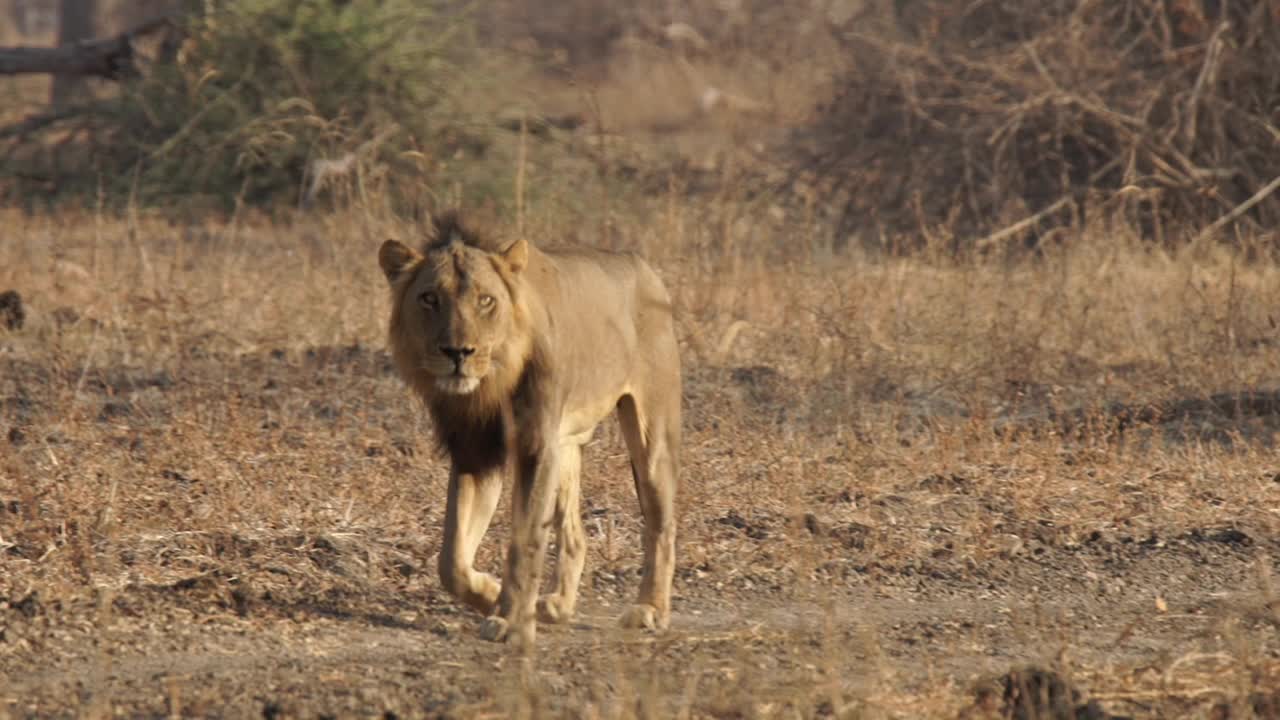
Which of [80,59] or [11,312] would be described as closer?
[11,312]

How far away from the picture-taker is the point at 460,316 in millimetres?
4816

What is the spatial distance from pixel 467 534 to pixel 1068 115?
9188mm

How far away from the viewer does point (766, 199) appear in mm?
14414

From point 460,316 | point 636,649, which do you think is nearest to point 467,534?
point 636,649

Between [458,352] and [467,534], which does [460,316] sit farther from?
[467,534]

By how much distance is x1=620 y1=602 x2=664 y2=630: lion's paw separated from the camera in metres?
5.34

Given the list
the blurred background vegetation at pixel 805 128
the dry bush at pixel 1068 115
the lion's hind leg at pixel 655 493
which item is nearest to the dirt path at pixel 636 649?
the lion's hind leg at pixel 655 493

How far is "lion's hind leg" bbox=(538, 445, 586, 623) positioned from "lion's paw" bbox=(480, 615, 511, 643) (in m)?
0.36

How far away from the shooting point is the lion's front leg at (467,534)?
16.7 feet

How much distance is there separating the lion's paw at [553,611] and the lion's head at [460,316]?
0.76 metres

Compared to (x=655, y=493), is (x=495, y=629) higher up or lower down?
lower down

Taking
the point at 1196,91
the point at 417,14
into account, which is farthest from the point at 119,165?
the point at 1196,91

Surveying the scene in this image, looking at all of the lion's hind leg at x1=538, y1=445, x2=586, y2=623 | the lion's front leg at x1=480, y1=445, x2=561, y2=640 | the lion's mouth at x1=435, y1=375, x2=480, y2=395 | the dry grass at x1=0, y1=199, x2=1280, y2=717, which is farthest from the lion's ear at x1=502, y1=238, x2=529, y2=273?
the dry grass at x1=0, y1=199, x2=1280, y2=717

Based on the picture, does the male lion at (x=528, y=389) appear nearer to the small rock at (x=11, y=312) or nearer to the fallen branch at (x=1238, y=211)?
the small rock at (x=11, y=312)
